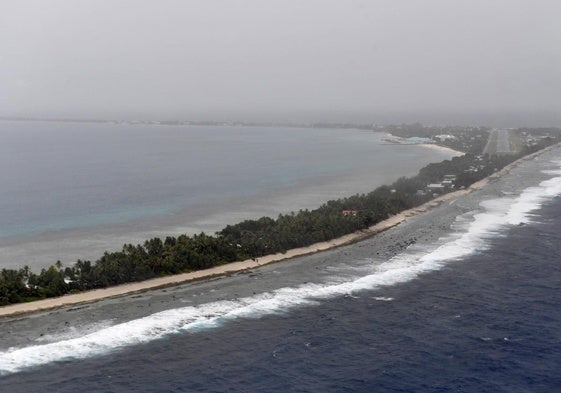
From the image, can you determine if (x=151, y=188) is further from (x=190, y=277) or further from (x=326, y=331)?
(x=326, y=331)

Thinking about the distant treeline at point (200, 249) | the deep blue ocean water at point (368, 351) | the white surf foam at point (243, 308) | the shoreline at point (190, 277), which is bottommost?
the deep blue ocean water at point (368, 351)

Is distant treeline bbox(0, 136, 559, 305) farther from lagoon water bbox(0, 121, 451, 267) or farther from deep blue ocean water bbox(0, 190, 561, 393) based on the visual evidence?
deep blue ocean water bbox(0, 190, 561, 393)

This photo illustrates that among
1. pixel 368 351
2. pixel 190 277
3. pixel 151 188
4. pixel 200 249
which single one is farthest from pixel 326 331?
pixel 151 188

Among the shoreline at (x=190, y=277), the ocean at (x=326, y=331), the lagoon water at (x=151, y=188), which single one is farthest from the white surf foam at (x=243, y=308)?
the lagoon water at (x=151, y=188)

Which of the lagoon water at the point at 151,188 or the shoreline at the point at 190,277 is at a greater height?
the lagoon water at the point at 151,188

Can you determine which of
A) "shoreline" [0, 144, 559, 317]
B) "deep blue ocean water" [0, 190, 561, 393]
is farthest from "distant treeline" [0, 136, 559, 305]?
"deep blue ocean water" [0, 190, 561, 393]

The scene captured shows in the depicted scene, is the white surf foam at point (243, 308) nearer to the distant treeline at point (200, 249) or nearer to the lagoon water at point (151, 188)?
the distant treeline at point (200, 249)
